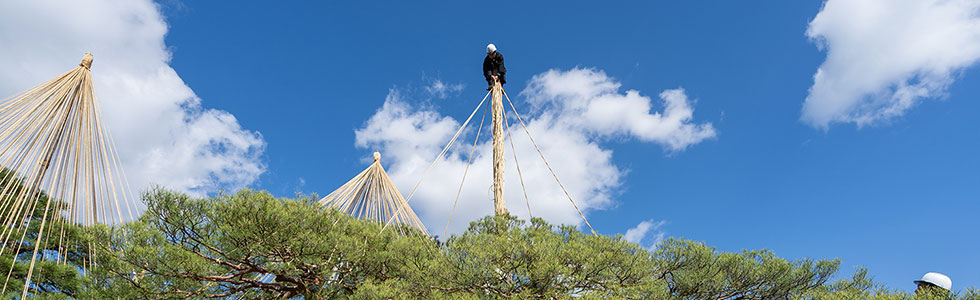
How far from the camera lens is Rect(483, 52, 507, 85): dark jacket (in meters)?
6.07

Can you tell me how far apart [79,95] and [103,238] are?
178cm

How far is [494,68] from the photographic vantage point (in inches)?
241

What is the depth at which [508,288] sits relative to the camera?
458 centimetres

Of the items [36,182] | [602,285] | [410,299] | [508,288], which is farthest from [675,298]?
[36,182]

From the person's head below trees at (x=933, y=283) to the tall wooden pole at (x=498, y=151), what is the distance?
12.8ft

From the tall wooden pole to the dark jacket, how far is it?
0.12 m

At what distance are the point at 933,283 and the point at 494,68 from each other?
489 centimetres

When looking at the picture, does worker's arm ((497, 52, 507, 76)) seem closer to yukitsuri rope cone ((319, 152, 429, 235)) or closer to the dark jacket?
the dark jacket

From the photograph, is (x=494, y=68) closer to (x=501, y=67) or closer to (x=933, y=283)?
(x=501, y=67)

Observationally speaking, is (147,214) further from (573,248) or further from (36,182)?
(573,248)

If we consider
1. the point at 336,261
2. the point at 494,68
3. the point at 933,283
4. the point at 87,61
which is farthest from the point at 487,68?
the point at 933,283

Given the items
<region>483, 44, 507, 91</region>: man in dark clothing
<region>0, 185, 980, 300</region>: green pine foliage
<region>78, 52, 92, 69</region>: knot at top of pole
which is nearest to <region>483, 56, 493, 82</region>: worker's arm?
<region>483, 44, 507, 91</region>: man in dark clothing

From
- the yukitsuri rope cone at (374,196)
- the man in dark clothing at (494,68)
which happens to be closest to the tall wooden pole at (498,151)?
the man in dark clothing at (494,68)

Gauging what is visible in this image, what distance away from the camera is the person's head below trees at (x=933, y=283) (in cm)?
447
